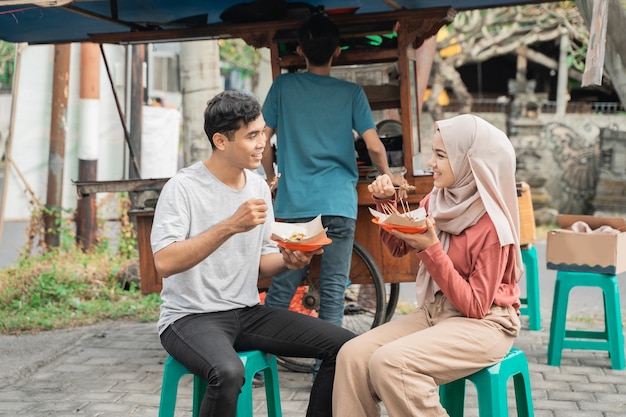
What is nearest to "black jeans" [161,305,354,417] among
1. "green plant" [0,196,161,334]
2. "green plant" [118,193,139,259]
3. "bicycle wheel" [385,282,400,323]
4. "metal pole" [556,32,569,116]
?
"bicycle wheel" [385,282,400,323]

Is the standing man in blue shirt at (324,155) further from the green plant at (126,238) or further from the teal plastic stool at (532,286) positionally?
the green plant at (126,238)

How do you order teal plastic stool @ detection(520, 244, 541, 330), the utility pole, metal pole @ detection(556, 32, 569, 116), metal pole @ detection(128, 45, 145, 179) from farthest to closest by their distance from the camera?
metal pole @ detection(556, 32, 569, 116)
metal pole @ detection(128, 45, 145, 179)
the utility pole
teal plastic stool @ detection(520, 244, 541, 330)

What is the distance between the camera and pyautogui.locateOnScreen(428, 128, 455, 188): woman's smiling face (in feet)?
11.3

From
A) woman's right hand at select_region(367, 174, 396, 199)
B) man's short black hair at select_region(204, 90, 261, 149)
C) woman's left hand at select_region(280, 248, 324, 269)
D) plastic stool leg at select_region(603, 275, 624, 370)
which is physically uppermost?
man's short black hair at select_region(204, 90, 261, 149)

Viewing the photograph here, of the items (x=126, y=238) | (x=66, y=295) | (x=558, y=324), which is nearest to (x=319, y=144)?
(x=558, y=324)

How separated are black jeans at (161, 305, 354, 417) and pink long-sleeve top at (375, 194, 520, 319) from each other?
0.56 m

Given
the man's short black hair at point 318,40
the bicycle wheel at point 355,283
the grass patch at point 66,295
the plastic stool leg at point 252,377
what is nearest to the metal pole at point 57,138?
the grass patch at point 66,295

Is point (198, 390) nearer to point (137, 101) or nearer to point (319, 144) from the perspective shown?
point (319, 144)

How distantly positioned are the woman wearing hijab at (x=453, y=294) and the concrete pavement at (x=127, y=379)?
1.35 m

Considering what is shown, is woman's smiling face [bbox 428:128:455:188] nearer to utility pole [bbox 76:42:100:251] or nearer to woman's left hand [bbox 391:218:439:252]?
woman's left hand [bbox 391:218:439:252]

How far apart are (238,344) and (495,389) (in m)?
1.04

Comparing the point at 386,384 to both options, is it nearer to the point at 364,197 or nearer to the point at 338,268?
the point at 338,268

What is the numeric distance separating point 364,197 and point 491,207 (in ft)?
6.87

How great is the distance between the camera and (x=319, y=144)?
5004 millimetres
